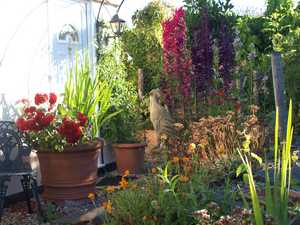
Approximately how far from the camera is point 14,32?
5.41 m

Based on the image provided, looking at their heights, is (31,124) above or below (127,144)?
above

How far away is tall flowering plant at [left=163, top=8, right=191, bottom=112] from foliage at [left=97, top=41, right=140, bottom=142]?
103cm

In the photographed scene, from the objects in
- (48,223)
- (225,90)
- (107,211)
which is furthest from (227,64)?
(107,211)

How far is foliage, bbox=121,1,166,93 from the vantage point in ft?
30.8

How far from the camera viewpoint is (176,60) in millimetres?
5805

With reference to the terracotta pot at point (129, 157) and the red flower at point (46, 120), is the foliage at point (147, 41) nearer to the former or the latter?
the terracotta pot at point (129, 157)

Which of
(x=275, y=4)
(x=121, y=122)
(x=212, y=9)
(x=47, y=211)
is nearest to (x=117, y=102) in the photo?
(x=121, y=122)

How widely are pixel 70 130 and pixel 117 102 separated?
200 centimetres

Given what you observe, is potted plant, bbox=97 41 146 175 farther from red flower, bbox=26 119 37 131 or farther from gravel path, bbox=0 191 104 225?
red flower, bbox=26 119 37 131

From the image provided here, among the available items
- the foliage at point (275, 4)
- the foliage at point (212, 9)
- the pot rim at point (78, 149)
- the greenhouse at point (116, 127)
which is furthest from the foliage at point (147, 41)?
the foliage at point (275, 4)

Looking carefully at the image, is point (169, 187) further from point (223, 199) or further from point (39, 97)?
point (39, 97)

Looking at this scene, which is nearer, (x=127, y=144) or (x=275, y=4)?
(x=127, y=144)

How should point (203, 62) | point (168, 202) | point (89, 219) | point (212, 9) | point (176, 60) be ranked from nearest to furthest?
point (168, 202) → point (89, 219) → point (176, 60) → point (203, 62) → point (212, 9)

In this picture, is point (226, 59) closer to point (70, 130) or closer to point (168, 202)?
point (70, 130)
